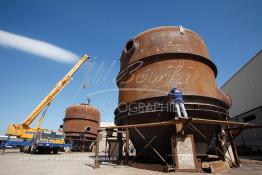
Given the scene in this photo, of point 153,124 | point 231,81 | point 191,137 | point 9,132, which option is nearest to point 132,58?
point 153,124

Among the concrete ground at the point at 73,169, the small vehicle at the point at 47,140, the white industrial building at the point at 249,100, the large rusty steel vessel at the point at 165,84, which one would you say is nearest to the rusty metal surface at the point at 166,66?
the large rusty steel vessel at the point at 165,84

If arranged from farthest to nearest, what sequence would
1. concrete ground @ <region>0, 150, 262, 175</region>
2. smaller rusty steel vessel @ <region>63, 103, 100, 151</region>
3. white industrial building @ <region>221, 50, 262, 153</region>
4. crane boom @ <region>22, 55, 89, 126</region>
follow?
smaller rusty steel vessel @ <region>63, 103, 100, 151</region>, crane boom @ <region>22, 55, 89, 126</region>, white industrial building @ <region>221, 50, 262, 153</region>, concrete ground @ <region>0, 150, 262, 175</region>

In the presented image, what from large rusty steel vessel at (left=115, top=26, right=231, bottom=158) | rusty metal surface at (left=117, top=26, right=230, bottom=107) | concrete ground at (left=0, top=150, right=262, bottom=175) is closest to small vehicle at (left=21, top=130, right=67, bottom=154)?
concrete ground at (left=0, top=150, right=262, bottom=175)

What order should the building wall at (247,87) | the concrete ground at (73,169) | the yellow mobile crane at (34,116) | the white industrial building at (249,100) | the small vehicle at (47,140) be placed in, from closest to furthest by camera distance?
the concrete ground at (73,169)
the small vehicle at (47,140)
the white industrial building at (249,100)
the building wall at (247,87)
the yellow mobile crane at (34,116)

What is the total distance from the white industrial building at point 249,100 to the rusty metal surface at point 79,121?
1770cm

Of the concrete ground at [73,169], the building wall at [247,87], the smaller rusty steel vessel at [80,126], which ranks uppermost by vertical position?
the building wall at [247,87]

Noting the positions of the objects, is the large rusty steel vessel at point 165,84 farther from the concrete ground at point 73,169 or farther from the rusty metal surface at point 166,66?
the concrete ground at point 73,169

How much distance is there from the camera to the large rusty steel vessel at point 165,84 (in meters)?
7.69

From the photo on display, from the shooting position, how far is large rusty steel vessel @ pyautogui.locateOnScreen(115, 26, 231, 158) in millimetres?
7691

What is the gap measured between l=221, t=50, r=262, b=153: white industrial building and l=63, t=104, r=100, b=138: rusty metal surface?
58.1 ft

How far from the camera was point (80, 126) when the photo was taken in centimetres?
2364

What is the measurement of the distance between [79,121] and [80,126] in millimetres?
667

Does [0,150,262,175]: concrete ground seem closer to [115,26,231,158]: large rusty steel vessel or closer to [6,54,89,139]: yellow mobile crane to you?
[115,26,231,158]: large rusty steel vessel

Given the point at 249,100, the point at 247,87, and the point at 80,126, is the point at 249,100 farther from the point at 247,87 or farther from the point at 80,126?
the point at 80,126
